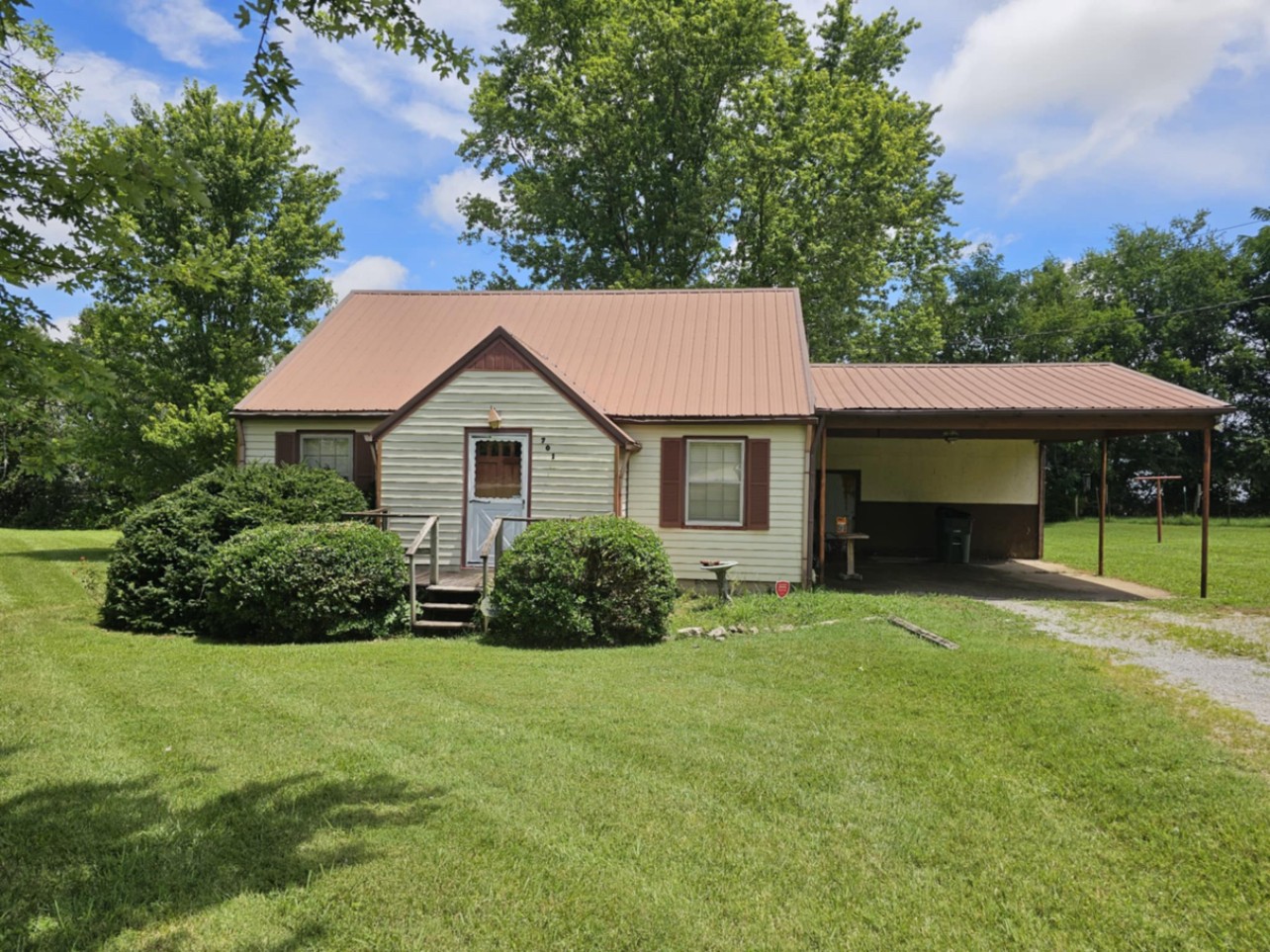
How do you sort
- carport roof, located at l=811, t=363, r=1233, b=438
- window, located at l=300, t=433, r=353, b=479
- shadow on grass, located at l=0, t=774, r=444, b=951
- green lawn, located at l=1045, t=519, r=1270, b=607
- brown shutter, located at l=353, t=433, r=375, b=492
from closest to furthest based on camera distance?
shadow on grass, located at l=0, t=774, r=444, b=951 → carport roof, located at l=811, t=363, r=1233, b=438 → green lawn, located at l=1045, t=519, r=1270, b=607 → brown shutter, located at l=353, t=433, r=375, b=492 → window, located at l=300, t=433, r=353, b=479

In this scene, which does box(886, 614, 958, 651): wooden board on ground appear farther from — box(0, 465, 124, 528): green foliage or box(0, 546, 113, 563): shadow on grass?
box(0, 465, 124, 528): green foliage

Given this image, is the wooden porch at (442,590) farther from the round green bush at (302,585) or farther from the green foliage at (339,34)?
the green foliage at (339,34)

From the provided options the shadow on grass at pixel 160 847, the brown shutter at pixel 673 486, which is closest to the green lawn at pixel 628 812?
the shadow on grass at pixel 160 847

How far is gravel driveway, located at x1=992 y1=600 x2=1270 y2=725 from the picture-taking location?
611 cm

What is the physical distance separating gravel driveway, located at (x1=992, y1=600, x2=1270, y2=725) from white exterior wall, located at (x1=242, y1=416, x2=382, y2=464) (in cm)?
1088

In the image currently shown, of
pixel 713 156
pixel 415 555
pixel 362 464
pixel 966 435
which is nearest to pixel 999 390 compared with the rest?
pixel 966 435

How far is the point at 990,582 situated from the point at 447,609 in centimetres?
951

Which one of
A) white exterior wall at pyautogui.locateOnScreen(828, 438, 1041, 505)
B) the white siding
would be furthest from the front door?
white exterior wall at pyautogui.locateOnScreen(828, 438, 1041, 505)

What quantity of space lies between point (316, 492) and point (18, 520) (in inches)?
1025

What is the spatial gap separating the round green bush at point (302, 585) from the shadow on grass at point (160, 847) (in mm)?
4577

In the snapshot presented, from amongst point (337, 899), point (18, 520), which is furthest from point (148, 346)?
point (337, 899)

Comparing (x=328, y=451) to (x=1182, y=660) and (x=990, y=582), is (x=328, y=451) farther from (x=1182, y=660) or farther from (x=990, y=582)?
(x=1182, y=660)

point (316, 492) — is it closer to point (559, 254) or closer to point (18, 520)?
point (559, 254)

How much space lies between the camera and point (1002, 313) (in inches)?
1548
